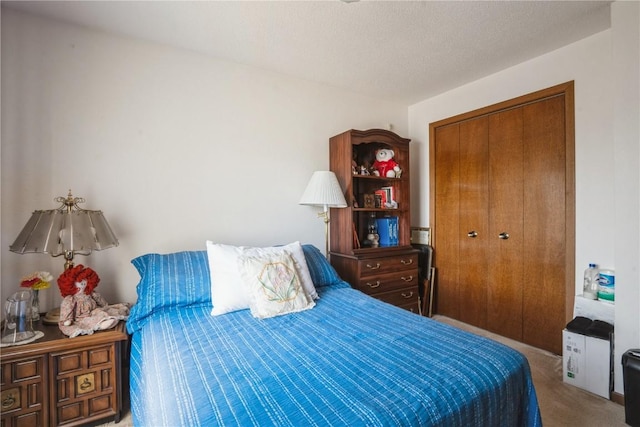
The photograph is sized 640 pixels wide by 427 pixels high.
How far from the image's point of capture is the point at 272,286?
1.81m

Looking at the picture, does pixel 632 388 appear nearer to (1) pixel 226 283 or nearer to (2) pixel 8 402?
(1) pixel 226 283

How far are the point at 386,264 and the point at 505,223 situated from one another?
1.14 metres

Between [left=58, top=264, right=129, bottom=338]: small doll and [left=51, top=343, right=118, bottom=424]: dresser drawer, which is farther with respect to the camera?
A: [left=58, top=264, right=129, bottom=338]: small doll

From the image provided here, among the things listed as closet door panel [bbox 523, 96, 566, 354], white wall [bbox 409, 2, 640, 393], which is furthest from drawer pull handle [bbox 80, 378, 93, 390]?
closet door panel [bbox 523, 96, 566, 354]

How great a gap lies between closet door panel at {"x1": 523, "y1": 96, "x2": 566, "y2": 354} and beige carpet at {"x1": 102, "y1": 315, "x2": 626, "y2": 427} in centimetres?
31

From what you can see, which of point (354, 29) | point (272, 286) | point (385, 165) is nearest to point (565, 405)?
point (272, 286)

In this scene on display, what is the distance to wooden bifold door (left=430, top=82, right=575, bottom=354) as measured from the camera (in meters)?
2.47

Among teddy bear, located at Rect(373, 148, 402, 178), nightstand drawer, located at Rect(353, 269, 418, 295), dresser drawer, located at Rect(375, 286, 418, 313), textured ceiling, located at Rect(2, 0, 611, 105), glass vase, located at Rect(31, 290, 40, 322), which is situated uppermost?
textured ceiling, located at Rect(2, 0, 611, 105)

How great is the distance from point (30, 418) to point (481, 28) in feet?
11.3

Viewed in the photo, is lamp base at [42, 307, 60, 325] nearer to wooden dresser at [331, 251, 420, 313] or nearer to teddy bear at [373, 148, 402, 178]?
wooden dresser at [331, 251, 420, 313]

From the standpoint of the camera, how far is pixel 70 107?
78.9 inches

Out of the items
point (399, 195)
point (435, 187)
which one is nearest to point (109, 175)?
point (399, 195)

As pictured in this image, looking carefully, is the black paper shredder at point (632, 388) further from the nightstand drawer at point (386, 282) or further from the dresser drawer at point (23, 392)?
the dresser drawer at point (23, 392)

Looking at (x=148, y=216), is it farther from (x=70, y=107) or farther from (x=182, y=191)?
(x=70, y=107)
